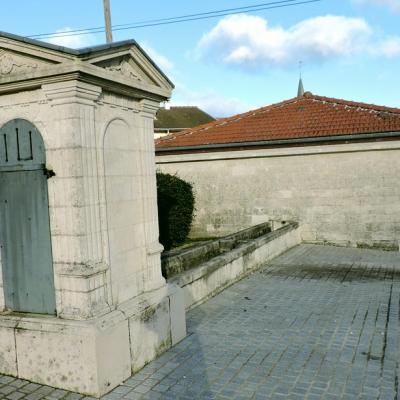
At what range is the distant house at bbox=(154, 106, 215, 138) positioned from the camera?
118 ft

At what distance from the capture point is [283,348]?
5156 millimetres

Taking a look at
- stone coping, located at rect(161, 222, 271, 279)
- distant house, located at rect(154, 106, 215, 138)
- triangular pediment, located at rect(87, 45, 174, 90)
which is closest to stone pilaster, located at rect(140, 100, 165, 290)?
triangular pediment, located at rect(87, 45, 174, 90)

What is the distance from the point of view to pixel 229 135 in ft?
49.8

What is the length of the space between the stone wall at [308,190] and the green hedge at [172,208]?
74 centimetres

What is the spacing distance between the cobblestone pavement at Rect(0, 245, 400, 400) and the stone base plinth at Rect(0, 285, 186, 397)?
0.41 feet

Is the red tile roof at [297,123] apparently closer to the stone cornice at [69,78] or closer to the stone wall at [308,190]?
the stone wall at [308,190]

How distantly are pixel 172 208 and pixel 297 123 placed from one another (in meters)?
5.29

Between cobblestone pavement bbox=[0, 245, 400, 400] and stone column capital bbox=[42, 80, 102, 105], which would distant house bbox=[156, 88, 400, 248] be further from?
stone column capital bbox=[42, 80, 102, 105]

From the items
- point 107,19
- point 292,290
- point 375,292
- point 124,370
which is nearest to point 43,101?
point 124,370

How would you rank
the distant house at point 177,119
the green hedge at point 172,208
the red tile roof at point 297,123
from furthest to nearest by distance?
1. the distant house at point 177,119
2. the green hedge at point 172,208
3. the red tile roof at point 297,123

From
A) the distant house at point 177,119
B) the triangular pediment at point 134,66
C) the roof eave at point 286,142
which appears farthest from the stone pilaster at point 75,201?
the distant house at point 177,119

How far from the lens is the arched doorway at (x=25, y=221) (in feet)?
13.8

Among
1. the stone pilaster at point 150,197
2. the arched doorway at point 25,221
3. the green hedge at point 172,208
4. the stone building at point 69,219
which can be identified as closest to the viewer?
the stone building at point 69,219

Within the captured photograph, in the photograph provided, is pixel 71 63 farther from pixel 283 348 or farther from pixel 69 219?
pixel 283 348
